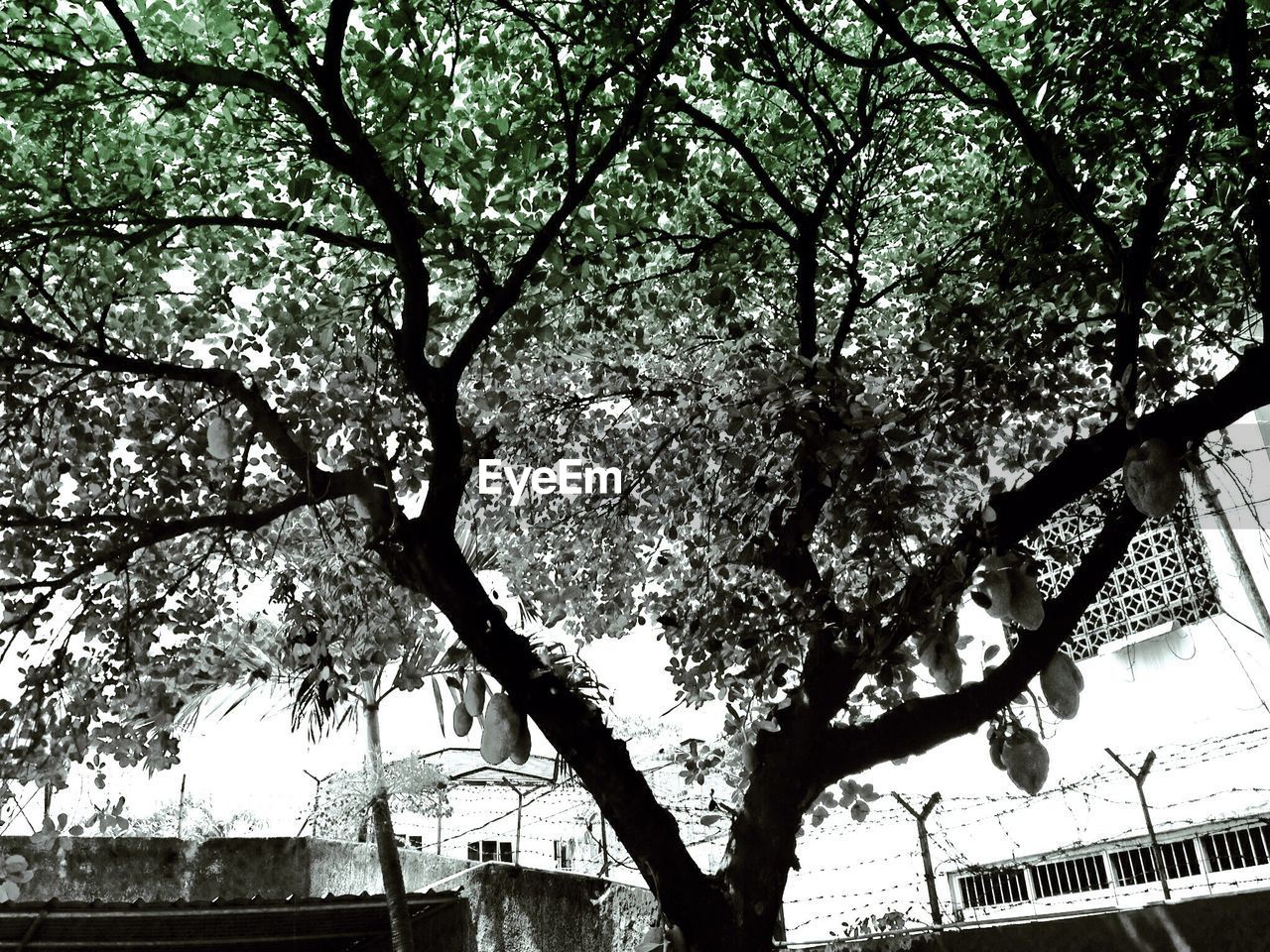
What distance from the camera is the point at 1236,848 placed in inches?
320

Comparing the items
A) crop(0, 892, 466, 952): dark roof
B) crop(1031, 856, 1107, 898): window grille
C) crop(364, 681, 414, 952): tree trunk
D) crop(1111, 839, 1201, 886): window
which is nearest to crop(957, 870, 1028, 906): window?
crop(1031, 856, 1107, 898): window grille

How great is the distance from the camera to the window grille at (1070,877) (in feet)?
29.3

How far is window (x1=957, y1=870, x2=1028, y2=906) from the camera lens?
9.45 meters

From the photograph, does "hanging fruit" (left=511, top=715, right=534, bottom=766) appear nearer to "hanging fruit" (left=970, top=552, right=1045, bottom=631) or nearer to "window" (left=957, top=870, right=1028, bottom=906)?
"hanging fruit" (left=970, top=552, right=1045, bottom=631)

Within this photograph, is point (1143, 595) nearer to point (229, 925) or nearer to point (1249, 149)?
point (1249, 149)

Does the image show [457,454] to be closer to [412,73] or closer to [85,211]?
[412,73]

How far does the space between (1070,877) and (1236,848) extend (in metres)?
1.52

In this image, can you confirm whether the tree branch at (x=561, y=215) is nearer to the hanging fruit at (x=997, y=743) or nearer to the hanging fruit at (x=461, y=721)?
the hanging fruit at (x=461, y=721)

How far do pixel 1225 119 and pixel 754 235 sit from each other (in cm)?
254

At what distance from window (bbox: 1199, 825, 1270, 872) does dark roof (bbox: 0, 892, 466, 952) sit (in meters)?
5.88

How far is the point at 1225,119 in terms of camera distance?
3.78m

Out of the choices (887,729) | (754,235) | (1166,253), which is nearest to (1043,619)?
(887,729)

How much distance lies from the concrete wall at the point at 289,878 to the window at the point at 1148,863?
4.60 m

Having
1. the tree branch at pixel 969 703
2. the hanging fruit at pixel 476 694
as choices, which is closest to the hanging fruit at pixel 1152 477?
the tree branch at pixel 969 703
